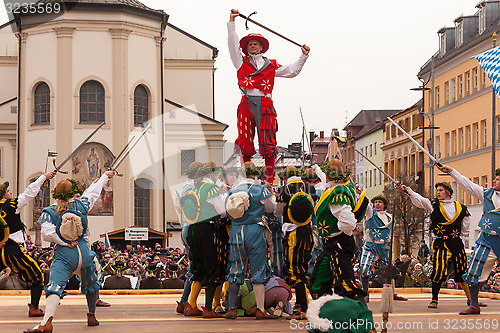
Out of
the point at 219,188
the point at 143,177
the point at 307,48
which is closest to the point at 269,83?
the point at 307,48

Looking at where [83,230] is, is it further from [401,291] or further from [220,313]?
[401,291]

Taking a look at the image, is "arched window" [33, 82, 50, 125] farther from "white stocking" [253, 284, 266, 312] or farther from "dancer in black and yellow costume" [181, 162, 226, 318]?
"white stocking" [253, 284, 266, 312]

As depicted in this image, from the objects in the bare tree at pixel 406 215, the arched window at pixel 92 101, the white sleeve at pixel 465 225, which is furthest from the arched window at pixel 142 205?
the white sleeve at pixel 465 225

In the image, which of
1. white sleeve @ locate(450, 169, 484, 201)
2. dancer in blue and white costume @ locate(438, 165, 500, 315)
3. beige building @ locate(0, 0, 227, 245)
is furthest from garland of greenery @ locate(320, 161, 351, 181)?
beige building @ locate(0, 0, 227, 245)

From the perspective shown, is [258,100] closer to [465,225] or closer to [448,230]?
[448,230]

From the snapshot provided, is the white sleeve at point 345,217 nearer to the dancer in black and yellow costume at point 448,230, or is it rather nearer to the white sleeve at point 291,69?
the dancer in black and yellow costume at point 448,230

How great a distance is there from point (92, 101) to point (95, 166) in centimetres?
349

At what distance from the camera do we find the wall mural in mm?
42938

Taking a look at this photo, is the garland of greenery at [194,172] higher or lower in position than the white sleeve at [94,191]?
higher

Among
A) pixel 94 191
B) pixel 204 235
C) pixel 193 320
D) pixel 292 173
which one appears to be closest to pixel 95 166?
pixel 204 235

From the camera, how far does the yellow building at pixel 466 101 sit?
4772 cm

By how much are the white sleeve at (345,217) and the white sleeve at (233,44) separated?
13.3 feet

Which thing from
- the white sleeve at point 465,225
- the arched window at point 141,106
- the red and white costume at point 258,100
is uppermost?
the arched window at point 141,106

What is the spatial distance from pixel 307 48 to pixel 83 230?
4732 mm
